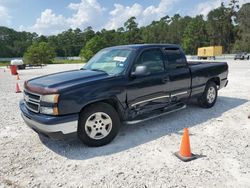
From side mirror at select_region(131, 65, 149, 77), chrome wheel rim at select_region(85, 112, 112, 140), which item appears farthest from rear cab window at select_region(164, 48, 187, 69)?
chrome wheel rim at select_region(85, 112, 112, 140)

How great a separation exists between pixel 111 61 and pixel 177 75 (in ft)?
5.31

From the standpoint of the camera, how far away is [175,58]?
5.78m

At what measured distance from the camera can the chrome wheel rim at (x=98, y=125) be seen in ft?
14.2

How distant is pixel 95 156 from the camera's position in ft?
13.6

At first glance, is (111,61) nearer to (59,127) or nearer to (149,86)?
(149,86)

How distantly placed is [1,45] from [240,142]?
12679 centimetres

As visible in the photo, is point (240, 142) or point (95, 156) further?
point (240, 142)

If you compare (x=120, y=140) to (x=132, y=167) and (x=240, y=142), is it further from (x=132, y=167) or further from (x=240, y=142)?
(x=240, y=142)

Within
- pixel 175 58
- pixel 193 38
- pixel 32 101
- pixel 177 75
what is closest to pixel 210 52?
pixel 193 38

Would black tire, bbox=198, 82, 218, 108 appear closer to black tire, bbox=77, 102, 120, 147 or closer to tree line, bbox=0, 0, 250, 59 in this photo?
black tire, bbox=77, 102, 120, 147

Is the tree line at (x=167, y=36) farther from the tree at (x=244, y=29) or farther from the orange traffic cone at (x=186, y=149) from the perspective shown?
the orange traffic cone at (x=186, y=149)

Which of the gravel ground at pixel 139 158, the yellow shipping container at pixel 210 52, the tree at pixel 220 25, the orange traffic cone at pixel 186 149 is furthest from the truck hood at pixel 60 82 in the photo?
the tree at pixel 220 25

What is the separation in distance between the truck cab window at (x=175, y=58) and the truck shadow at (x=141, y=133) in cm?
134

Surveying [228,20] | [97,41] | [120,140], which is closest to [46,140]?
[120,140]
